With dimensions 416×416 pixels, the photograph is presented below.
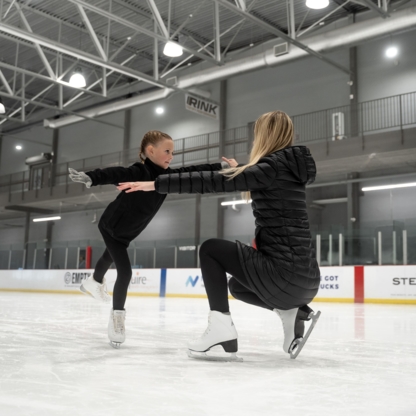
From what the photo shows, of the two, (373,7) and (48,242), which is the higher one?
(373,7)

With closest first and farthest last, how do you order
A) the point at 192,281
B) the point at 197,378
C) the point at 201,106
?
1. the point at 197,378
2. the point at 192,281
3. the point at 201,106

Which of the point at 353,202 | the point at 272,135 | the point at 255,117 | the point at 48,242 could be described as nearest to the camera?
the point at 272,135

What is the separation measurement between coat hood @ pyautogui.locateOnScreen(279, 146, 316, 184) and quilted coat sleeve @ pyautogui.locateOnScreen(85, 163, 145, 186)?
1128 millimetres

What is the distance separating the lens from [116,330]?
337 centimetres

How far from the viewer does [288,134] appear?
299 cm

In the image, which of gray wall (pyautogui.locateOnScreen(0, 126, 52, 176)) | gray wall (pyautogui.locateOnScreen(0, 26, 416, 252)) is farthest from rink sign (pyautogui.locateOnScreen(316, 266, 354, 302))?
gray wall (pyautogui.locateOnScreen(0, 126, 52, 176))

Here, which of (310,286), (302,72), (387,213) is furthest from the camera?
(302,72)

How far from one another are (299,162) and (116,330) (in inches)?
60.9

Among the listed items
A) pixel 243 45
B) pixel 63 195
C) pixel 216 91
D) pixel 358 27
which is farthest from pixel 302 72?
pixel 63 195

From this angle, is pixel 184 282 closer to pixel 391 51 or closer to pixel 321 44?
pixel 321 44

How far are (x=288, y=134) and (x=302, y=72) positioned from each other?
18513 mm

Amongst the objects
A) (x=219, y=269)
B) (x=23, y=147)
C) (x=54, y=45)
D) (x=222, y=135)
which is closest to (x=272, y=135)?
(x=219, y=269)

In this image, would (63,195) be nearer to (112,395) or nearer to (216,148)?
(216,148)

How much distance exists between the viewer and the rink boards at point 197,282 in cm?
1226
